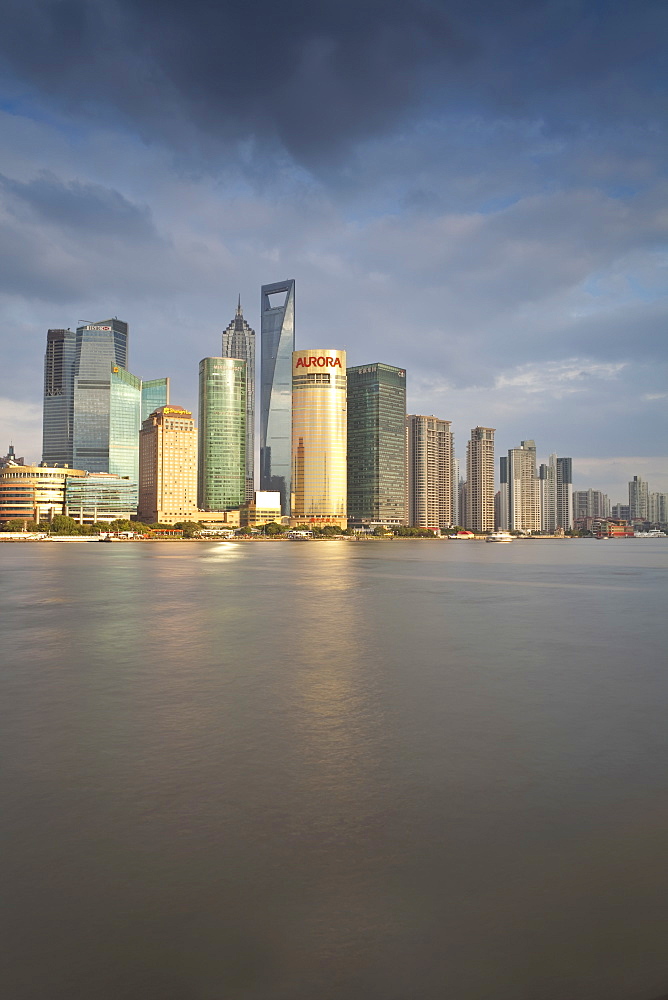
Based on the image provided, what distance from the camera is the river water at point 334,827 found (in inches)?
340

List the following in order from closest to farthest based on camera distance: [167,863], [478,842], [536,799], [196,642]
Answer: [167,863], [478,842], [536,799], [196,642]

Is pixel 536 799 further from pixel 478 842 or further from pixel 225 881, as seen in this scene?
pixel 225 881

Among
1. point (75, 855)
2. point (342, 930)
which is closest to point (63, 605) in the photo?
point (75, 855)

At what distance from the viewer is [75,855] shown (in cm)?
1141

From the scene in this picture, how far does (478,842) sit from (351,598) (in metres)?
46.1

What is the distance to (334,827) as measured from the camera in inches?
496

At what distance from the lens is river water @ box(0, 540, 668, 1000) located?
8.63 metres

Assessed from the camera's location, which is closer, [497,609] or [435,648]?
[435,648]

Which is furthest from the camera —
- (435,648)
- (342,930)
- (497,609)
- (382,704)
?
(497,609)

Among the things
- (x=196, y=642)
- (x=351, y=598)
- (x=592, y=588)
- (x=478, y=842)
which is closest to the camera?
(x=478, y=842)

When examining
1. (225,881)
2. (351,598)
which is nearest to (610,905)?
(225,881)

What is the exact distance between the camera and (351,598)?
58031mm

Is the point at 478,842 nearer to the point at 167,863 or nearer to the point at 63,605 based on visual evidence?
the point at 167,863

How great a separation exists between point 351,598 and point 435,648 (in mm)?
25683
